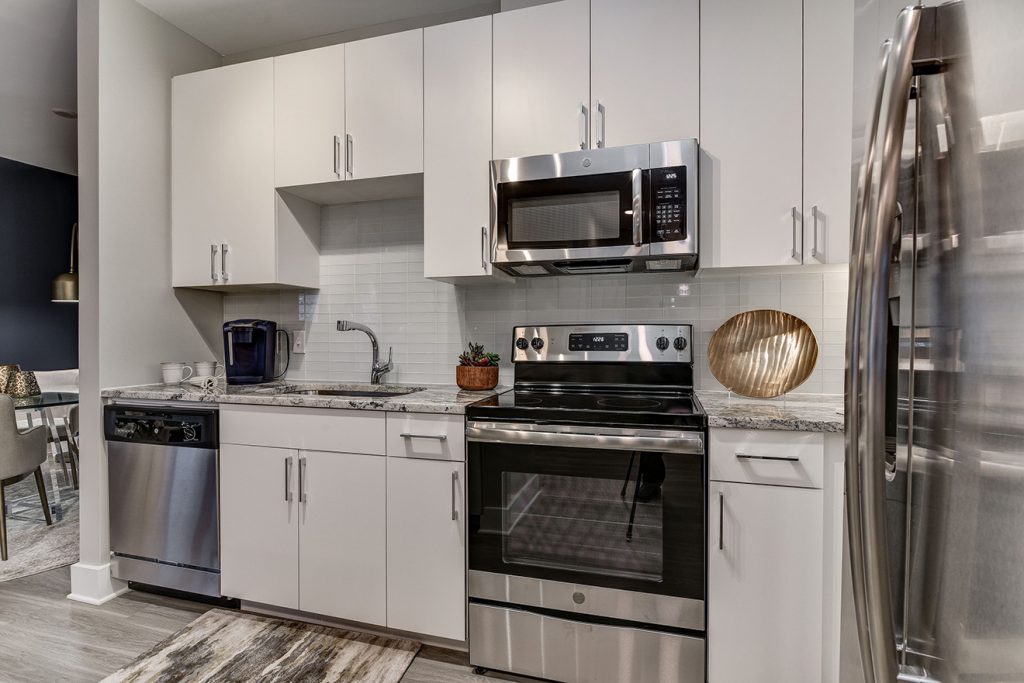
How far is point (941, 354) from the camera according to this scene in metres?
0.60

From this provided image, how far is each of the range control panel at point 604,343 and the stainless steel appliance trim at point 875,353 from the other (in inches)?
59.7

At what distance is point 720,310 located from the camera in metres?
2.26

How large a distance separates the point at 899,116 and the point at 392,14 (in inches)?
108

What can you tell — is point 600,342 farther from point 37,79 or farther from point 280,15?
point 37,79

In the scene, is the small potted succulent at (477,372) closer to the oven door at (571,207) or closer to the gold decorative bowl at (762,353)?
the oven door at (571,207)

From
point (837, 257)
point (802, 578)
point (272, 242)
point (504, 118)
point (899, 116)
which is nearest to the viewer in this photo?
point (899, 116)

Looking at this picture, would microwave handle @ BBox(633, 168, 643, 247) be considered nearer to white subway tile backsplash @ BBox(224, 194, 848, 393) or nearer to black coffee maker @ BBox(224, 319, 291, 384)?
white subway tile backsplash @ BBox(224, 194, 848, 393)

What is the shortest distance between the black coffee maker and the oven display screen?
1.51 m

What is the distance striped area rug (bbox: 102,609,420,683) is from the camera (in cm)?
186

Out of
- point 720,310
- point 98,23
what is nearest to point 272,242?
point 98,23

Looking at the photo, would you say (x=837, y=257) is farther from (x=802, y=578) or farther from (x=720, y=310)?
(x=802, y=578)

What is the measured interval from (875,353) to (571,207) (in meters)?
1.49

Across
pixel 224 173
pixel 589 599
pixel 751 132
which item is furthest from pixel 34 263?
pixel 751 132

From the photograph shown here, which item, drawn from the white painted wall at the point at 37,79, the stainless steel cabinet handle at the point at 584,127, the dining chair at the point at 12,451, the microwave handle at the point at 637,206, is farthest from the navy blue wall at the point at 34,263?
the microwave handle at the point at 637,206
